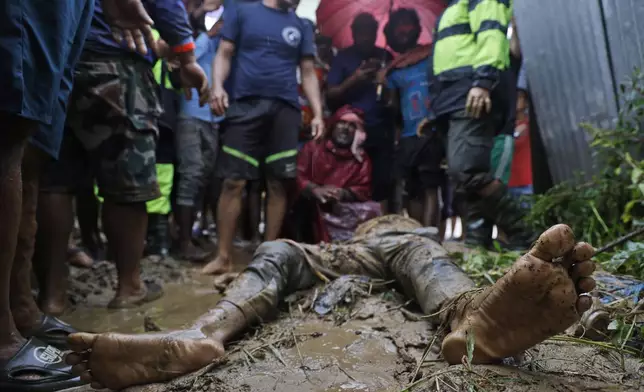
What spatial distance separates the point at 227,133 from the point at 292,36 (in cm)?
90

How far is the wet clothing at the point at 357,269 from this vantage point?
1.65 metres

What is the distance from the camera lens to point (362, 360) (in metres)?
1.37

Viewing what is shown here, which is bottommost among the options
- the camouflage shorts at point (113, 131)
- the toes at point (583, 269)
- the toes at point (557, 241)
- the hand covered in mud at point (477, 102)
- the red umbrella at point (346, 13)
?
the toes at point (583, 269)

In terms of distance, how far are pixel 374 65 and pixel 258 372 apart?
4255 mm

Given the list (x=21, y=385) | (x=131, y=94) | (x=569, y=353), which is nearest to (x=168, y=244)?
(x=131, y=94)

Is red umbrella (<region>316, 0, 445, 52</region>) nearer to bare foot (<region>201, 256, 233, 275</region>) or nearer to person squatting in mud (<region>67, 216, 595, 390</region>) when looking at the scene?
bare foot (<region>201, 256, 233, 275</region>)

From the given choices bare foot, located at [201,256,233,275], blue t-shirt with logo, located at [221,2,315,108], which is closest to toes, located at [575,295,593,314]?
bare foot, located at [201,256,233,275]

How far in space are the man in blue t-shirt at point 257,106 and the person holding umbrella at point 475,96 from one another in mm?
1073

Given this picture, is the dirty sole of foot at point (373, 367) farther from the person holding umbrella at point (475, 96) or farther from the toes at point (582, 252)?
the person holding umbrella at point (475, 96)

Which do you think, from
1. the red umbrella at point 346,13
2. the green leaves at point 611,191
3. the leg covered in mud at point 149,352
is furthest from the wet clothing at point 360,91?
the leg covered in mud at point 149,352

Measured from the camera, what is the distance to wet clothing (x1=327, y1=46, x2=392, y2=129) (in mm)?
4855

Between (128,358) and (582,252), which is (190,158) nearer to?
(128,358)

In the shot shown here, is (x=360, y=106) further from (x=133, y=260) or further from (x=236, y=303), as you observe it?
(x=236, y=303)

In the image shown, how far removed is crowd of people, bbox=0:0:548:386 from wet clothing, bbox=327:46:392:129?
0.02 meters
